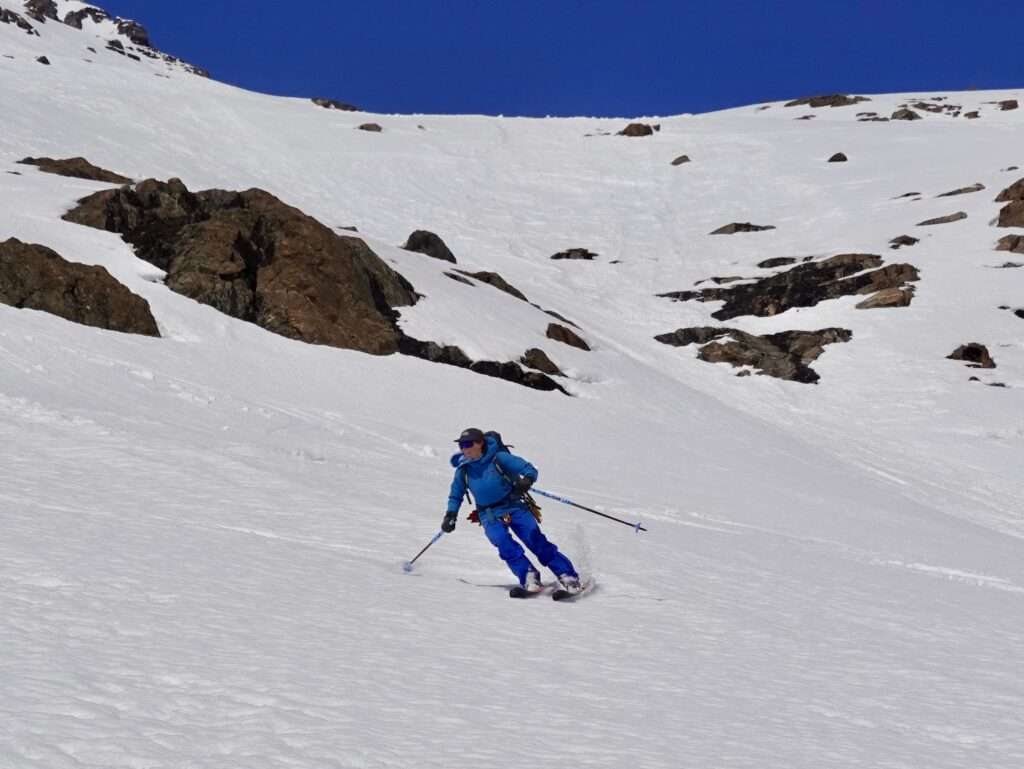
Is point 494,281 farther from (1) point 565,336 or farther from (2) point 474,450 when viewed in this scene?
(2) point 474,450

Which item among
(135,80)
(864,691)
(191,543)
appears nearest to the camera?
(864,691)

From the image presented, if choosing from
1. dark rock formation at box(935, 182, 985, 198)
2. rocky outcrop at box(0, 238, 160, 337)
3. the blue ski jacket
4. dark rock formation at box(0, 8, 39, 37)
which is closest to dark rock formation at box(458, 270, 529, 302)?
rocky outcrop at box(0, 238, 160, 337)

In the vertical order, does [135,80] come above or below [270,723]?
above

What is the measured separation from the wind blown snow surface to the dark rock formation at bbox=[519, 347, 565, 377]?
0.72m

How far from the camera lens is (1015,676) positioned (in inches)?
282

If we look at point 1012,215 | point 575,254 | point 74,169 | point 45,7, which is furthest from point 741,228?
point 45,7

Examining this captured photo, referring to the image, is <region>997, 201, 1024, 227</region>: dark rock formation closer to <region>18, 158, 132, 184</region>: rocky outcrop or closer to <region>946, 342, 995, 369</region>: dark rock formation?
<region>946, 342, 995, 369</region>: dark rock formation

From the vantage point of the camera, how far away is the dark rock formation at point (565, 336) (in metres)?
32.8

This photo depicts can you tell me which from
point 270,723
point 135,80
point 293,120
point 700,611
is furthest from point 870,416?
point 135,80

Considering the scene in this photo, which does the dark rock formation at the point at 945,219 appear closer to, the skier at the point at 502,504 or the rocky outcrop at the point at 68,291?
the rocky outcrop at the point at 68,291

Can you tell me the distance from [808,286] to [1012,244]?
479 inches

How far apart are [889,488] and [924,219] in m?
39.7

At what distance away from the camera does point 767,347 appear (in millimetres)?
42156

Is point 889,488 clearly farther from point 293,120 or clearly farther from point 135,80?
point 135,80
